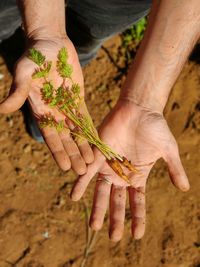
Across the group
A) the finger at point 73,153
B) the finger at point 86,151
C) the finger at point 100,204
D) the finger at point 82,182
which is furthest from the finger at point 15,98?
the finger at point 100,204

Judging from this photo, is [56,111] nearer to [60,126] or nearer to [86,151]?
[60,126]

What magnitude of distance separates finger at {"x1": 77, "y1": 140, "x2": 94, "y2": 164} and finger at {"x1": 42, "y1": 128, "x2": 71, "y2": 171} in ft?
0.36

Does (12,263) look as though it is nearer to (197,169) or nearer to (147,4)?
(197,169)

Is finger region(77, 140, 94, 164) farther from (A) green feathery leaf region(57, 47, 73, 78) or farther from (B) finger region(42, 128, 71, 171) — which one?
(A) green feathery leaf region(57, 47, 73, 78)

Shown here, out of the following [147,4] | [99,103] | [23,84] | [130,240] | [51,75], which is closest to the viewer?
[23,84]

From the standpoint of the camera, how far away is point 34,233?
3629mm

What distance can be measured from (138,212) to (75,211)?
1130 mm

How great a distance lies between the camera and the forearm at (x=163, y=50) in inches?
112

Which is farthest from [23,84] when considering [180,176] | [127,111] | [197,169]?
[197,169]

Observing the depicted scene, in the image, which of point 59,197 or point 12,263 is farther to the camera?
point 59,197

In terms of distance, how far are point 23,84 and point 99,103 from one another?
1.75m

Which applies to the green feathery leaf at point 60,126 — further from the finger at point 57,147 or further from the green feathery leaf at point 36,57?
the green feathery leaf at point 36,57

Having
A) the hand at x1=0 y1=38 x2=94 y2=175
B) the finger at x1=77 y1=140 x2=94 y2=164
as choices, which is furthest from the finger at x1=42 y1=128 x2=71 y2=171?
the finger at x1=77 y1=140 x2=94 y2=164

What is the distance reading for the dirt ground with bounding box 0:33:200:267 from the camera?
11.7 feet
